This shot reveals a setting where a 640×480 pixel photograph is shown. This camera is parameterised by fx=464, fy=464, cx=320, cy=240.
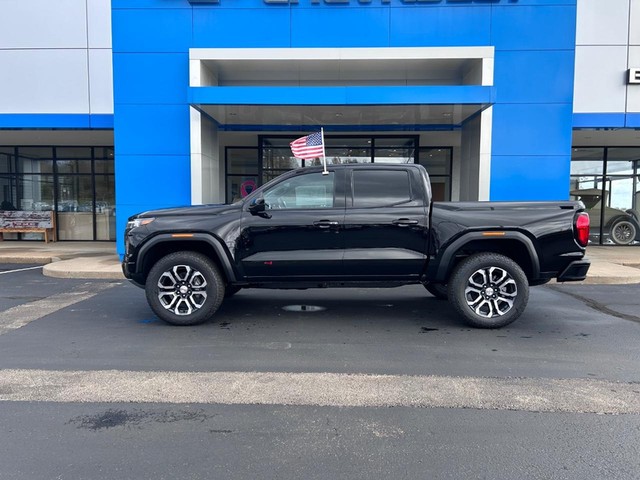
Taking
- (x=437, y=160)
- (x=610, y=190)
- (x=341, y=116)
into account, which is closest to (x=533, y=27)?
(x=341, y=116)

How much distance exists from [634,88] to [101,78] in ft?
46.1

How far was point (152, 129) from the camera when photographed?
37.8ft

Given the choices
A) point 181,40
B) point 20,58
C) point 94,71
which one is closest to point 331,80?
point 181,40

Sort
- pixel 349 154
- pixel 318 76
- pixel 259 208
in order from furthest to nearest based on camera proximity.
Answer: pixel 349 154 < pixel 318 76 < pixel 259 208

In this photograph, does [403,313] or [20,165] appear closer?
[403,313]

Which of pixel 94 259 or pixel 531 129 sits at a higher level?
pixel 531 129

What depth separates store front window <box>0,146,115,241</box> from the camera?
659 inches

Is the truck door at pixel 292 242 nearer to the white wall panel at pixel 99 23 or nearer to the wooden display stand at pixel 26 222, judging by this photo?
the white wall panel at pixel 99 23

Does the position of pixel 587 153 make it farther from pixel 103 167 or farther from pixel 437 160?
pixel 103 167

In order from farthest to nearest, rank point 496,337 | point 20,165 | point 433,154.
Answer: point 20,165 → point 433,154 → point 496,337

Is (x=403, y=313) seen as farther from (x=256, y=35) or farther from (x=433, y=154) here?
(x=433, y=154)

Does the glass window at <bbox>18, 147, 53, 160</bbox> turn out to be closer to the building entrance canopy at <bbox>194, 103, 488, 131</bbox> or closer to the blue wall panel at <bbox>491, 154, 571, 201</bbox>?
the building entrance canopy at <bbox>194, 103, 488, 131</bbox>

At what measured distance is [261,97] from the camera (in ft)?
35.3

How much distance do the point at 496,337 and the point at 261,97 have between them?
7.68 metres
